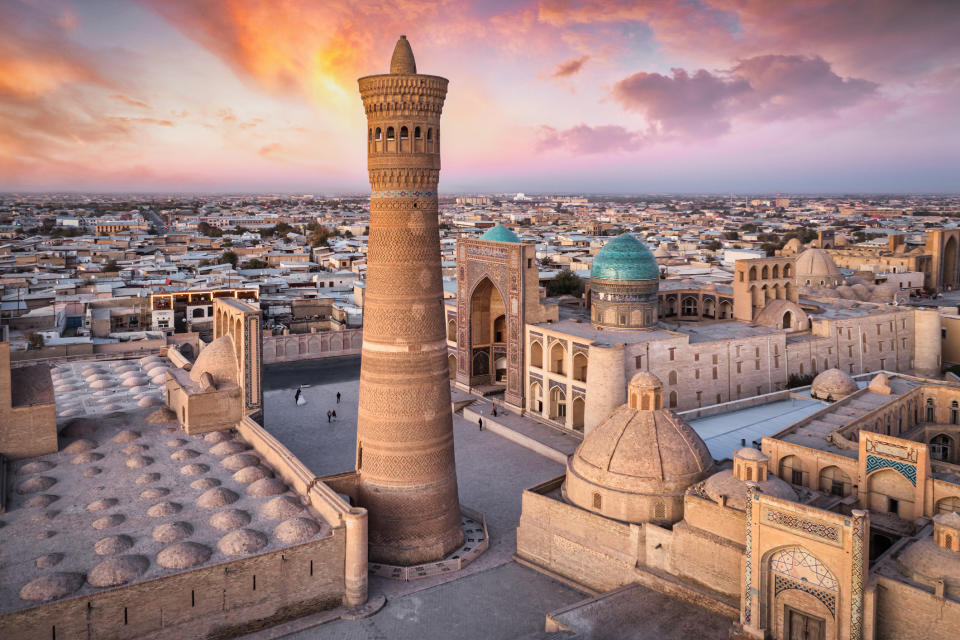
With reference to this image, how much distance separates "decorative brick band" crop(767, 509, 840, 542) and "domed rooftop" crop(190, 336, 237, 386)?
46.8ft

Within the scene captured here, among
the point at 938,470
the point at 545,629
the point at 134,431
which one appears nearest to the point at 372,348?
the point at 545,629

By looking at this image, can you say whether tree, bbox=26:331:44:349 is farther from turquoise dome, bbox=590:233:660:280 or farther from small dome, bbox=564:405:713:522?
small dome, bbox=564:405:713:522

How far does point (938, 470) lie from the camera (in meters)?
16.3

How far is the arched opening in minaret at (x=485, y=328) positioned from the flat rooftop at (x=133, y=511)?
1265 centimetres

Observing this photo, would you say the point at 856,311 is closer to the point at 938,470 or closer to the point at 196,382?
the point at 938,470

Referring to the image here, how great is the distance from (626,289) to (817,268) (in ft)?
54.4

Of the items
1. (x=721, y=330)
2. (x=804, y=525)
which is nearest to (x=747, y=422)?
(x=721, y=330)

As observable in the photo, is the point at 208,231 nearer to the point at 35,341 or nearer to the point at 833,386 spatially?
the point at 35,341

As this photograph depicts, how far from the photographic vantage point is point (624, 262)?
27.4 m

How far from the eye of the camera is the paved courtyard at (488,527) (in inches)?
560

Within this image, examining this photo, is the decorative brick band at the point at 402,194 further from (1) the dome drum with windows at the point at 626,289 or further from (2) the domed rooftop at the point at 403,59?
(1) the dome drum with windows at the point at 626,289

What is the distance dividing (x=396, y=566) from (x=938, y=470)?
38.5 feet

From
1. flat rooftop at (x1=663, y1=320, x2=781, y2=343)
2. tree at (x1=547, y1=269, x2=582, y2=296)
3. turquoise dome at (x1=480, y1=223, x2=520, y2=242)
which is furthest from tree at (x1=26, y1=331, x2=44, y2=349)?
tree at (x1=547, y1=269, x2=582, y2=296)

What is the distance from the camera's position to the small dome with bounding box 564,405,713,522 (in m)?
15.6
